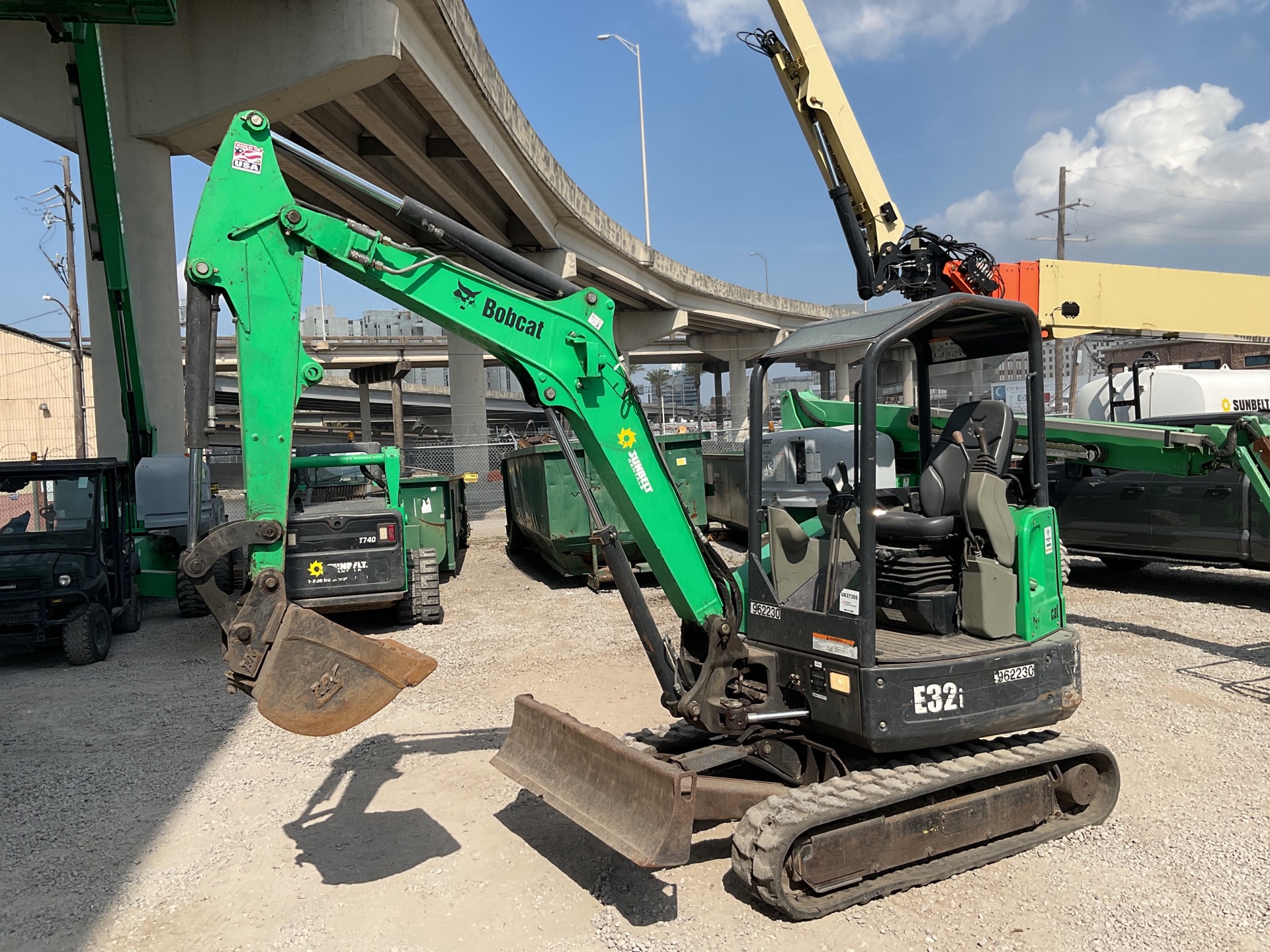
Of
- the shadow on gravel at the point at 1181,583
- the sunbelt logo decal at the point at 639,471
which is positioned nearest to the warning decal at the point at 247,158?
the sunbelt logo decal at the point at 639,471

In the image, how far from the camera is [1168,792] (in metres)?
5.05

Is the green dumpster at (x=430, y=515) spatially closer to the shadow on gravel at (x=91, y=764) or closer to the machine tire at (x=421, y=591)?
the machine tire at (x=421, y=591)

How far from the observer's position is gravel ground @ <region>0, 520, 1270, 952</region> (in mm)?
3816

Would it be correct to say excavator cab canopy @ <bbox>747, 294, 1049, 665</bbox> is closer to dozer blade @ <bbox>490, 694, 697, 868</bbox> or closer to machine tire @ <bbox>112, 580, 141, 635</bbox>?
dozer blade @ <bbox>490, 694, 697, 868</bbox>

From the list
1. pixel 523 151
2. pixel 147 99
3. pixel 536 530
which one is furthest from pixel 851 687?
pixel 523 151

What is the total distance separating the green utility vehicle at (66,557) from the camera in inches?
341

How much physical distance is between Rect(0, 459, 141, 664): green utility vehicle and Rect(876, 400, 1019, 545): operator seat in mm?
8076

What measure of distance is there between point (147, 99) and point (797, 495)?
34.6ft

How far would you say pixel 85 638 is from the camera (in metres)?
8.79

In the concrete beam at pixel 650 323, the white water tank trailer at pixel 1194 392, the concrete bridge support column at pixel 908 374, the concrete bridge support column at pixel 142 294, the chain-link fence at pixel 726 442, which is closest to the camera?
the concrete bridge support column at pixel 908 374

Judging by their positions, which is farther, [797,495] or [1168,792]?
[797,495]

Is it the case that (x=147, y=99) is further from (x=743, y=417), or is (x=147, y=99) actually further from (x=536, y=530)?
(x=743, y=417)

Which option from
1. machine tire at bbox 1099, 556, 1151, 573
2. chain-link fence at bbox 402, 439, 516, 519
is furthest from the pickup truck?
chain-link fence at bbox 402, 439, 516, 519

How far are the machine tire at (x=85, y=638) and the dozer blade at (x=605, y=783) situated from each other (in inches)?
243
